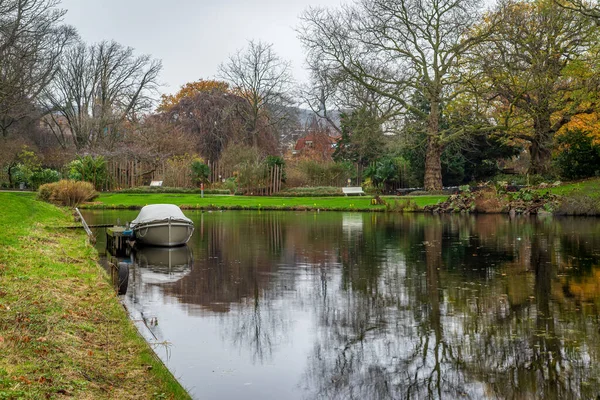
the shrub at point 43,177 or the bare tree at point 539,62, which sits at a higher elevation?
the bare tree at point 539,62

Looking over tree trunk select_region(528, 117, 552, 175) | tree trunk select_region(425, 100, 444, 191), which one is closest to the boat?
tree trunk select_region(528, 117, 552, 175)

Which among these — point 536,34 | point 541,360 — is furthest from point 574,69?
point 541,360

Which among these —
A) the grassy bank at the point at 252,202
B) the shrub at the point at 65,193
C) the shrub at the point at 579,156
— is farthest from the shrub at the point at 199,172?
the shrub at the point at 579,156

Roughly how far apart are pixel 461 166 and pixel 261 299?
35.8 metres

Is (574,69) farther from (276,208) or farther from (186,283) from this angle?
(186,283)

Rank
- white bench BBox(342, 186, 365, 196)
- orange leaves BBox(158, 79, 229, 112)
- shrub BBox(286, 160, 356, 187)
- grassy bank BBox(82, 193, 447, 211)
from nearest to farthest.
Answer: grassy bank BBox(82, 193, 447, 211) → white bench BBox(342, 186, 365, 196) → shrub BBox(286, 160, 356, 187) → orange leaves BBox(158, 79, 229, 112)

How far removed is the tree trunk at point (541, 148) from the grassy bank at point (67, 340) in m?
32.6

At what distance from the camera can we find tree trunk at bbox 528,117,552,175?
38553 mm

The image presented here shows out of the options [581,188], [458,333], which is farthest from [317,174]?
[458,333]

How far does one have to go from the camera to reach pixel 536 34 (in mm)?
37281

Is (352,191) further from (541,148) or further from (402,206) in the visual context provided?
(541,148)

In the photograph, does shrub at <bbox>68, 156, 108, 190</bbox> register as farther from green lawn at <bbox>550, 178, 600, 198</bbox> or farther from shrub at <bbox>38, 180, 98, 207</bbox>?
green lawn at <bbox>550, 178, 600, 198</bbox>

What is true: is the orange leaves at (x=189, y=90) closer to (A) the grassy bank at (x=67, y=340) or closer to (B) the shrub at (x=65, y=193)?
(B) the shrub at (x=65, y=193)

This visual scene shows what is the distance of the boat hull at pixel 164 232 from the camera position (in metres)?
19.1
